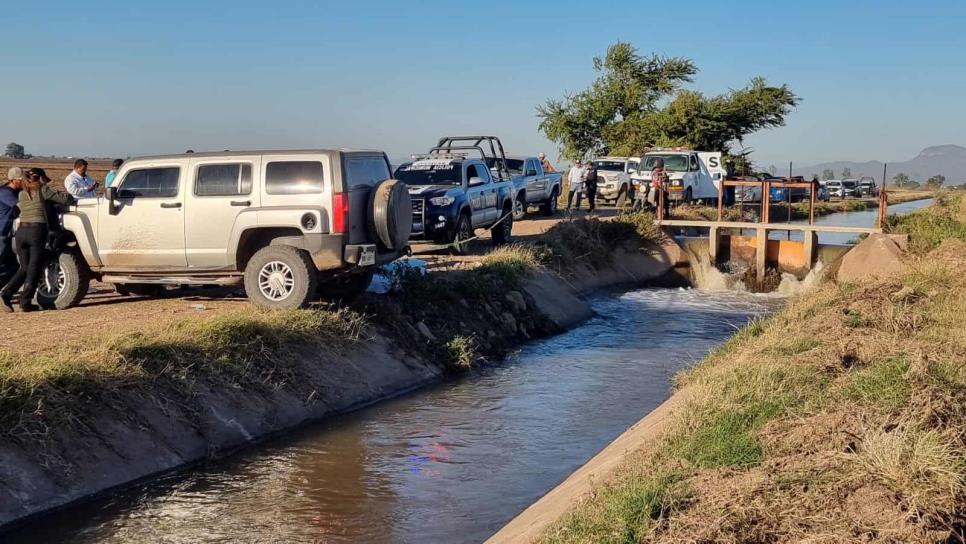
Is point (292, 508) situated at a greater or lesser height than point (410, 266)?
lesser

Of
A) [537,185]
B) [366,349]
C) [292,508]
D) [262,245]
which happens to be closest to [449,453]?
[292,508]

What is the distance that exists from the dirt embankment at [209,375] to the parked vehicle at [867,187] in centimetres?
4841

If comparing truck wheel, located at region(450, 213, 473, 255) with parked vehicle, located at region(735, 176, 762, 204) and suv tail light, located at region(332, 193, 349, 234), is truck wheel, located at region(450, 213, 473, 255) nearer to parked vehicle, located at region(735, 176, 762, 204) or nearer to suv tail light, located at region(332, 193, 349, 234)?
suv tail light, located at region(332, 193, 349, 234)

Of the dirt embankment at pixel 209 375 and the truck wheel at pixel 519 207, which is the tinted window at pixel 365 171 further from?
the truck wheel at pixel 519 207

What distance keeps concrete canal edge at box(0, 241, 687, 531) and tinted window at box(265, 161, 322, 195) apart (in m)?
2.03

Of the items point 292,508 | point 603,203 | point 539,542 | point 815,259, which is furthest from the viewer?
point 603,203

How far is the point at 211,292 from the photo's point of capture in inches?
596

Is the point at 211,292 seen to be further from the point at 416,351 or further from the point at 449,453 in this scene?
the point at 449,453

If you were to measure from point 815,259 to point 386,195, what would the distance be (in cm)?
1615

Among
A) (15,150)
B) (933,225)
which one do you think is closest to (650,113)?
(933,225)

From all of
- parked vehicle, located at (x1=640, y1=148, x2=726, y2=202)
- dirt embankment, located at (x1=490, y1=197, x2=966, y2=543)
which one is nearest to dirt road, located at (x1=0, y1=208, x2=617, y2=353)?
dirt embankment, located at (x1=490, y1=197, x2=966, y2=543)

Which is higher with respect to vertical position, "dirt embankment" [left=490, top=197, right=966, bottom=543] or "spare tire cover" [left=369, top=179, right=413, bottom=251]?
"spare tire cover" [left=369, top=179, right=413, bottom=251]

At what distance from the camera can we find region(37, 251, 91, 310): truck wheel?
13539 millimetres

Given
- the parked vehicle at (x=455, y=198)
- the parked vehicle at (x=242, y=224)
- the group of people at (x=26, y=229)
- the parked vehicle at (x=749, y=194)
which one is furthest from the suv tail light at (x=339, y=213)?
the parked vehicle at (x=749, y=194)
